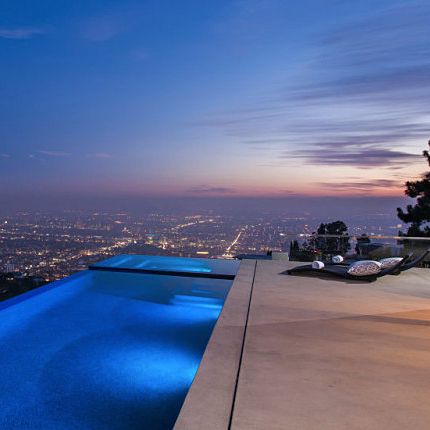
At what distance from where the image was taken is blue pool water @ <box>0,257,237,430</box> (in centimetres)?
224

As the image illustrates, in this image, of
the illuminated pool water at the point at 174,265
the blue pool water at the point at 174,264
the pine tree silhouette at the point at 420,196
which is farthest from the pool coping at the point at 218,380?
the pine tree silhouette at the point at 420,196

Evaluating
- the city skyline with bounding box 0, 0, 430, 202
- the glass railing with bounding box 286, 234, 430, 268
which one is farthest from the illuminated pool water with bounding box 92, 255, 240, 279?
the city skyline with bounding box 0, 0, 430, 202

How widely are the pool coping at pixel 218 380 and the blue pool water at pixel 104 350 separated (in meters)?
0.57

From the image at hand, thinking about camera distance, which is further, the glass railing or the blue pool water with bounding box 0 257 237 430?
the glass railing

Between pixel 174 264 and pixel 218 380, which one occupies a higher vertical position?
pixel 218 380

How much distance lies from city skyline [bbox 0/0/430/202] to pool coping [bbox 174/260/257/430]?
6.38 m

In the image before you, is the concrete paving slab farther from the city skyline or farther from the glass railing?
the city skyline

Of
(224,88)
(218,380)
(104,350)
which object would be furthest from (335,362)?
(224,88)

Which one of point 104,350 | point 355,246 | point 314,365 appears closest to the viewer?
point 314,365

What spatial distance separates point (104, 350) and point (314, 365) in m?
2.01

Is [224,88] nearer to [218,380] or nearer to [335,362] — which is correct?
[335,362]

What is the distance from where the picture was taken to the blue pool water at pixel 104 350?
7.35 feet

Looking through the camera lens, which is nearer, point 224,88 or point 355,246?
point 355,246

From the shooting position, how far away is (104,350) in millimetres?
3211
